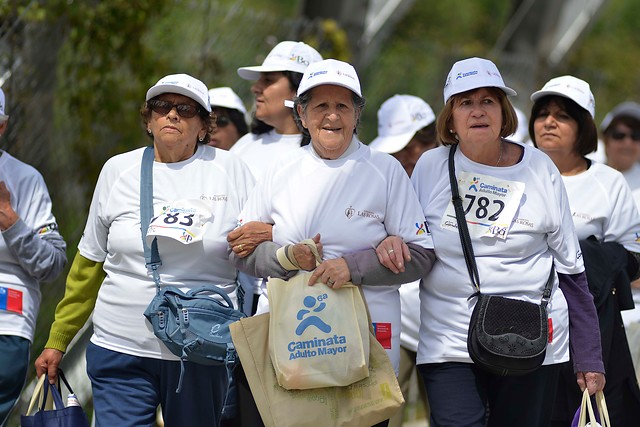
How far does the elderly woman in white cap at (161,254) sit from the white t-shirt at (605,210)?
171 centimetres

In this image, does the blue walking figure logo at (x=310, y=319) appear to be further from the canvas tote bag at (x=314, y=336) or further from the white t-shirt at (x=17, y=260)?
the white t-shirt at (x=17, y=260)

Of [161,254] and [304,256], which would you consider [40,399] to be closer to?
[161,254]

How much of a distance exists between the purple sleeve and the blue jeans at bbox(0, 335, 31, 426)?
2.45 m

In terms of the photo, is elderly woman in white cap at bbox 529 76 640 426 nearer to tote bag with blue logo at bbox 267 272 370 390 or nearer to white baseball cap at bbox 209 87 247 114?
tote bag with blue logo at bbox 267 272 370 390

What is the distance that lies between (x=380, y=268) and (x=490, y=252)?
1.69 feet

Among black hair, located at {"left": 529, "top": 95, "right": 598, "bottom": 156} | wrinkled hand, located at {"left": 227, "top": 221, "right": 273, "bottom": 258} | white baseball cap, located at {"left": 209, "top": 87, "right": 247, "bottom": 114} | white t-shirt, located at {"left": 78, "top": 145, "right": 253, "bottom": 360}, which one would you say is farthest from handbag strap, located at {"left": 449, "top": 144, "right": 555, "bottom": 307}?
white baseball cap, located at {"left": 209, "top": 87, "right": 247, "bottom": 114}

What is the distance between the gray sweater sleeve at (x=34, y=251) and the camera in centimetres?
453

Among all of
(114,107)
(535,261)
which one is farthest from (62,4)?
(535,261)

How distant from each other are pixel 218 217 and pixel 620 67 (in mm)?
18117

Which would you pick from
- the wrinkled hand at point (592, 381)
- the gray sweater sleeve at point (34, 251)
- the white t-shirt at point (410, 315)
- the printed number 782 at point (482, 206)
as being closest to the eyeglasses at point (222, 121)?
the white t-shirt at point (410, 315)

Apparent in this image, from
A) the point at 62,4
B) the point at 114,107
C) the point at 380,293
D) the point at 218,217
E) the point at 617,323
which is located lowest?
the point at 617,323

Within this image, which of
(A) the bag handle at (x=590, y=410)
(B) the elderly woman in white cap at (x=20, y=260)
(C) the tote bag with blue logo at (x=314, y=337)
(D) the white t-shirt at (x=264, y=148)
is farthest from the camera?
(D) the white t-shirt at (x=264, y=148)

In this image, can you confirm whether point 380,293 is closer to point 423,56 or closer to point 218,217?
point 218,217

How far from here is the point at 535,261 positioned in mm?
4266
